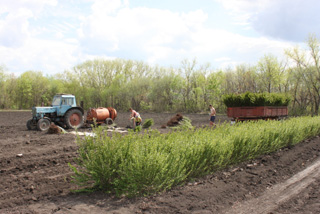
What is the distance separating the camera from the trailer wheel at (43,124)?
14852 mm

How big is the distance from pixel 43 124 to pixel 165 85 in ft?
99.9

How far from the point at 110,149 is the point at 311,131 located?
11.3 meters

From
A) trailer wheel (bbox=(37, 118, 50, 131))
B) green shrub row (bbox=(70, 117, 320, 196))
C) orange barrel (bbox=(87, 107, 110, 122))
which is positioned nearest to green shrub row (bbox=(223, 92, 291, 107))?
orange barrel (bbox=(87, 107, 110, 122))

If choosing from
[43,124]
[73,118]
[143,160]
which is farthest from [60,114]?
[143,160]

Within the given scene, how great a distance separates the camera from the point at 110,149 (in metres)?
4.89

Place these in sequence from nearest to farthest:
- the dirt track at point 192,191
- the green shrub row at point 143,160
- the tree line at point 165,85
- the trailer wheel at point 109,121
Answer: the dirt track at point 192,191 → the green shrub row at point 143,160 → the trailer wheel at point 109,121 → the tree line at point 165,85

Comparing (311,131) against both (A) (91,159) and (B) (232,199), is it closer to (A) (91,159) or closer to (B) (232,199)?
(B) (232,199)

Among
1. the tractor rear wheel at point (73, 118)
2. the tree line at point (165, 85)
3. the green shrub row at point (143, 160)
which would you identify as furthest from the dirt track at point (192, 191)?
the tree line at point (165, 85)

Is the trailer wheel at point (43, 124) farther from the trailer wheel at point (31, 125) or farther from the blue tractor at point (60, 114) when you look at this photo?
the trailer wheel at point (31, 125)

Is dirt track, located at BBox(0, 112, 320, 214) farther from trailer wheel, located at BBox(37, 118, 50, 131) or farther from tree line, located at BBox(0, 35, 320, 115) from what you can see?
tree line, located at BBox(0, 35, 320, 115)

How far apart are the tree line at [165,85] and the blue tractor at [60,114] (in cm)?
2550

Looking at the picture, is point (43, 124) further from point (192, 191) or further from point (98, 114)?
point (192, 191)

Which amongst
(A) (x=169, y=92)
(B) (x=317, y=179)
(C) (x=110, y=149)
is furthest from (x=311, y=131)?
(A) (x=169, y=92)

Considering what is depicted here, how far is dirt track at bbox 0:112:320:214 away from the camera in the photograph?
4508mm
